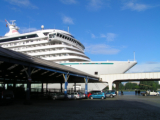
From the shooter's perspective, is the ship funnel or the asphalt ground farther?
the ship funnel

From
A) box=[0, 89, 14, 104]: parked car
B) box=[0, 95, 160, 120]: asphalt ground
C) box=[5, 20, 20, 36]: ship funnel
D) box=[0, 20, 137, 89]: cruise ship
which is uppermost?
box=[5, 20, 20, 36]: ship funnel

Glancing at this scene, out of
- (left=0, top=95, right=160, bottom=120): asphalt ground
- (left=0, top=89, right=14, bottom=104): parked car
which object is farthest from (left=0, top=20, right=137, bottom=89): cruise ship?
(left=0, top=95, right=160, bottom=120): asphalt ground

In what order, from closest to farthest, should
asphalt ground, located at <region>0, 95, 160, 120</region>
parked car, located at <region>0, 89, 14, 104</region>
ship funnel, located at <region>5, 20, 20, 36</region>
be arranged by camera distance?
1. asphalt ground, located at <region>0, 95, 160, 120</region>
2. parked car, located at <region>0, 89, 14, 104</region>
3. ship funnel, located at <region>5, 20, 20, 36</region>

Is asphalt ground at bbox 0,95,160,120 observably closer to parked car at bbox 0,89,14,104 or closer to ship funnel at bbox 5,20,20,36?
parked car at bbox 0,89,14,104

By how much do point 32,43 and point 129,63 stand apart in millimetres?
22863

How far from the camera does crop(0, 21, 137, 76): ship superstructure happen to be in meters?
36.5

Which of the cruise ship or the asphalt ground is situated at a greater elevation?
the cruise ship

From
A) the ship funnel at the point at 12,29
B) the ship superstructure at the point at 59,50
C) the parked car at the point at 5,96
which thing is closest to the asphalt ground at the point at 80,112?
the parked car at the point at 5,96

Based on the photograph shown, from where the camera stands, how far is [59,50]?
3828cm

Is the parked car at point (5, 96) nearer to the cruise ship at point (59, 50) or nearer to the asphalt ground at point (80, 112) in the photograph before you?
the asphalt ground at point (80, 112)

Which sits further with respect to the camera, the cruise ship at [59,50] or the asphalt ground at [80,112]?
the cruise ship at [59,50]

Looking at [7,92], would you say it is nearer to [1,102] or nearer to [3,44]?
[1,102]

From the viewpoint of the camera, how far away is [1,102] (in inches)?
588

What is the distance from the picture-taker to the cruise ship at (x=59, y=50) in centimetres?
3647
